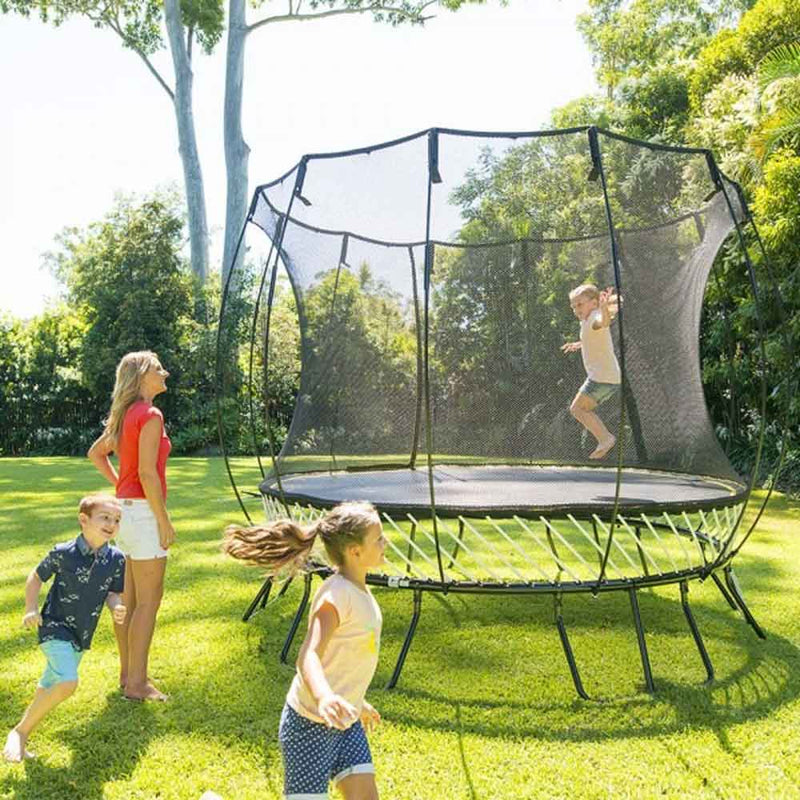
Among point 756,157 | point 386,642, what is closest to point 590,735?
point 386,642

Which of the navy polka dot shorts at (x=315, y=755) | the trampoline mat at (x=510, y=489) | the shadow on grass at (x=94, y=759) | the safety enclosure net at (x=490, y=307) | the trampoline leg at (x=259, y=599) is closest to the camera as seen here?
the navy polka dot shorts at (x=315, y=755)

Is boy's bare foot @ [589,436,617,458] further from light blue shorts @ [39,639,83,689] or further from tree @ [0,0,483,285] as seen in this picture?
tree @ [0,0,483,285]

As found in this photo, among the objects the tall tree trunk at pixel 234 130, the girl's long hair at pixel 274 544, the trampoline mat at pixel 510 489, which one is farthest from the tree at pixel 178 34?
the girl's long hair at pixel 274 544

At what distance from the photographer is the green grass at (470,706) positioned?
6.44 ft

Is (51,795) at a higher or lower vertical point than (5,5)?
lower

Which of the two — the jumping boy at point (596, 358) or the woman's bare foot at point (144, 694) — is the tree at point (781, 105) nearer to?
the jumping boy at point (596, 358)

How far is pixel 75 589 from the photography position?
2164mm

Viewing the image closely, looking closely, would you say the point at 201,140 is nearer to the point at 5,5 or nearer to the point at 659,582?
the point at 5,5

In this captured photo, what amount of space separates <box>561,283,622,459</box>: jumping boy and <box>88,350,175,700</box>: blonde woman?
7.55ft

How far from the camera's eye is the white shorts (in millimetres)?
2447

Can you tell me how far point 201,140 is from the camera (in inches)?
605

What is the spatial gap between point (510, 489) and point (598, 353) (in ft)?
3.19

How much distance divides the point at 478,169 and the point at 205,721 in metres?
2.75

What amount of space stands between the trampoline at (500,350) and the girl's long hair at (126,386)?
1.90 feet
